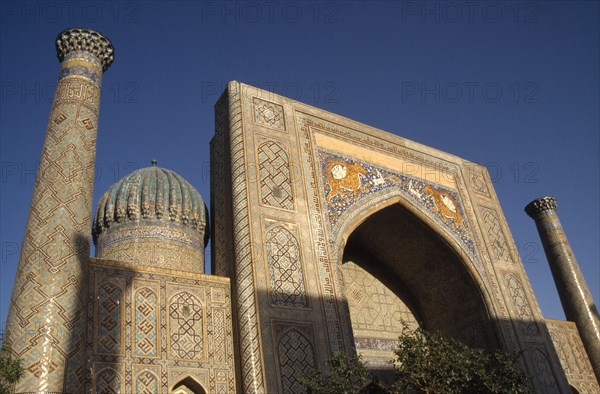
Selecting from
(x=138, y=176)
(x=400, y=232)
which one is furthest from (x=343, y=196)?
(x=138, y=176)

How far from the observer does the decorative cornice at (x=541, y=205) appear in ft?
32.1

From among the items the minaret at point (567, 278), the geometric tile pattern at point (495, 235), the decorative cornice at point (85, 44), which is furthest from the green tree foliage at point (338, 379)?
the minaret at point (567, 278)

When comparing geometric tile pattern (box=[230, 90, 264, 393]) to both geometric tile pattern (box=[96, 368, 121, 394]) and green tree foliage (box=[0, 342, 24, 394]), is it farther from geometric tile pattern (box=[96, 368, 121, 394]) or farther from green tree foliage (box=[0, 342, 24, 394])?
green tree foliage (box=[0, 342, 24, 394])

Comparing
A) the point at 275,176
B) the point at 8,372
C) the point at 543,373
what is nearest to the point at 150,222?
the point at 275,176

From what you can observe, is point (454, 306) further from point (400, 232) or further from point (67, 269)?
point (67, 269)

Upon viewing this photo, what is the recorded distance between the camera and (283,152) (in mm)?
6551

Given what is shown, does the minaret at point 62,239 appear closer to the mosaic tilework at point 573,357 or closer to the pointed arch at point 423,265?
the pointed arch at point 423,265

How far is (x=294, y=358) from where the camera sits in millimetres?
5141

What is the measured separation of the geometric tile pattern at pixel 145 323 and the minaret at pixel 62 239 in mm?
685

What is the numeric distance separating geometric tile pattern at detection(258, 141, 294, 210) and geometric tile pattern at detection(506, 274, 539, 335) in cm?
344

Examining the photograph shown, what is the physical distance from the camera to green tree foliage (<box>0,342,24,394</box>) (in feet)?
11.7

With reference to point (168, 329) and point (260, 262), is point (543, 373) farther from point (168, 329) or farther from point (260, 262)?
point (168, 329)

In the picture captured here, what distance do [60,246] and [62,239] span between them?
0.21 ft

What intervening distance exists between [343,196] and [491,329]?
8.22ft
